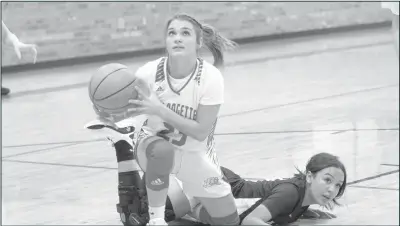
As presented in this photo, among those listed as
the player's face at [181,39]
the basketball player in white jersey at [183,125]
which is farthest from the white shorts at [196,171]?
the player's face at [181,39]

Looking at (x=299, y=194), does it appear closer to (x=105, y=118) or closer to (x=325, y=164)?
(x=325, y=164)

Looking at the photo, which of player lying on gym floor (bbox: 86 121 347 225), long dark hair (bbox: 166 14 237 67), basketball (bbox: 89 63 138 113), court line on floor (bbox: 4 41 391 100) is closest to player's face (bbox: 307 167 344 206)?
player lying on gym floor (bbox: 86 121 347 225)

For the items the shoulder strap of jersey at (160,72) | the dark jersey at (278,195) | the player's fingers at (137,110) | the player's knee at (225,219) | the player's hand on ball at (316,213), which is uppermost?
the shoulder strap of jersey at (160,72)

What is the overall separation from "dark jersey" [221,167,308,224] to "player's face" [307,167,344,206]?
3.0 inches

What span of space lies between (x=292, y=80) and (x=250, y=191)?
6.22 meters

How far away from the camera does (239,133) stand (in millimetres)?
6848

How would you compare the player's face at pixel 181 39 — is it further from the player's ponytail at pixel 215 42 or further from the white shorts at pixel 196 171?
the white shorts at pixel 196 171

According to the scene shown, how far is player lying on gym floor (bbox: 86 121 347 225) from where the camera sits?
13.2ft

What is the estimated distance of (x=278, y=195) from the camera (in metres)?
4.03

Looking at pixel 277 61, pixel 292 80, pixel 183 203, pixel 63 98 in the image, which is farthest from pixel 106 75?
pixel 277 61

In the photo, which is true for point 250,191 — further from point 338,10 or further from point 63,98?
point 338,10

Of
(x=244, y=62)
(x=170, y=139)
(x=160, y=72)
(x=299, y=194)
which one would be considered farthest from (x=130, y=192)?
(x=244, y=62)

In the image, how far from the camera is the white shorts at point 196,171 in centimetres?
388

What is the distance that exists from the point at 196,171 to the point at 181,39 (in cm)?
60
